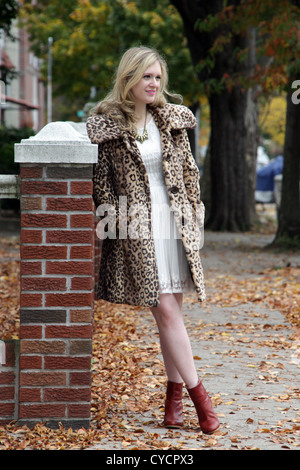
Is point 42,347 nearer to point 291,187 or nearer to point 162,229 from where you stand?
point 162,229

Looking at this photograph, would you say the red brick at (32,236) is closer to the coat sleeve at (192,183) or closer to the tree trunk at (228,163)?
the coat sleeve at (192,183)

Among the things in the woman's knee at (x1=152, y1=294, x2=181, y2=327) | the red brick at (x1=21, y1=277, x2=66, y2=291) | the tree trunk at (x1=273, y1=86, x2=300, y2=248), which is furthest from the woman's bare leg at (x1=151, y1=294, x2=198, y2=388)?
the tree trunk at (x1=273, y1=86, x2=300, y2=248)

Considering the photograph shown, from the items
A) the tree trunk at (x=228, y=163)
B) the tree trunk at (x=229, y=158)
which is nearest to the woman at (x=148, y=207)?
the tree trunk at (x=229, y=158)

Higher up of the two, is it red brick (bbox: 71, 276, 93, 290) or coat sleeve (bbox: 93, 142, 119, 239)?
coat sleeve (bbox: 93, 142, 119, 239)

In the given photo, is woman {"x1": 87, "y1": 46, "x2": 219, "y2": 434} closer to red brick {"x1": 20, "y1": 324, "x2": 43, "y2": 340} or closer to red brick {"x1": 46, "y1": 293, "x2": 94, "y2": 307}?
red brick {"x1": 46, "y1": 293, "x2": 94, "y2": 307}

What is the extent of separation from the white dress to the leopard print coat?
0.17ft

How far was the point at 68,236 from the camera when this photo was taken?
439 centimetres

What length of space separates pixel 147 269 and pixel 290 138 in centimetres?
1102

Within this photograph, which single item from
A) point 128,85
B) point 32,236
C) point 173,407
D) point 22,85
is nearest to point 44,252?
point 32,236

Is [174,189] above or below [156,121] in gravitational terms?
below

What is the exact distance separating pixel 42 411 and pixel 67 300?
62 centimetres

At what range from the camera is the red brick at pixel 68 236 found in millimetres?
4383

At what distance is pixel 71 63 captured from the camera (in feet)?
115

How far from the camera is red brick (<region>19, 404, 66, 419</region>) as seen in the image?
4.44 meters
